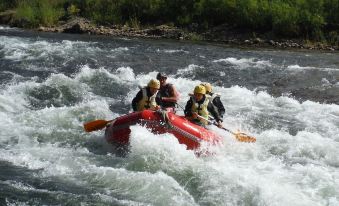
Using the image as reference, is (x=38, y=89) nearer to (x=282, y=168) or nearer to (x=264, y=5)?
(x=282, y=168)

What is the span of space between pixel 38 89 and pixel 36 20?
17707 millimetres

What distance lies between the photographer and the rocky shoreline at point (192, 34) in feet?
79.5

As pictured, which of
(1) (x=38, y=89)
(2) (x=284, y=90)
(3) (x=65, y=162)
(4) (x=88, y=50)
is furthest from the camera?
(4) (x=88, y=50)

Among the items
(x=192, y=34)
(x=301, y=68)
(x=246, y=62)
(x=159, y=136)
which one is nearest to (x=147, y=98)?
(x=159, y=136)

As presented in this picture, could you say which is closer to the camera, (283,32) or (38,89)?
(38,89)

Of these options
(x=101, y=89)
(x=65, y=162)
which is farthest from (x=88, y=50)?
(x=65, y=162)

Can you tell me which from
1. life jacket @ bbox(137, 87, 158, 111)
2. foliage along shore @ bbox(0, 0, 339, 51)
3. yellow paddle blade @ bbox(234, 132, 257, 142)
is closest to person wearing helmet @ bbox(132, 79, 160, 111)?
life jacket @ bbox(137, 87, 158, 111)

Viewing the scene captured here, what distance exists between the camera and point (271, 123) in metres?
11.6

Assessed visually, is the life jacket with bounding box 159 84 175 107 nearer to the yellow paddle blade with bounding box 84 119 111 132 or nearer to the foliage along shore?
the yellow paddle blade with bounding box 84 119 111 132

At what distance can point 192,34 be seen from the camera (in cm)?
2684

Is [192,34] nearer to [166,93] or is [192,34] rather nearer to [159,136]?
[166,93]

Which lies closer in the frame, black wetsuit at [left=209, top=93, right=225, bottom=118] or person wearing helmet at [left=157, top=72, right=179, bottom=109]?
person wearing helmet at [left=157, top=72, right=179, bottom=109]

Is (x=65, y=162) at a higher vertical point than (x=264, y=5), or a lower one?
lower

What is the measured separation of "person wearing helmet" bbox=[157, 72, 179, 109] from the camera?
10281mm
